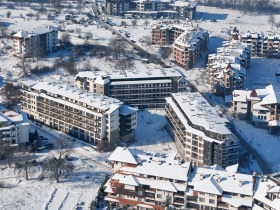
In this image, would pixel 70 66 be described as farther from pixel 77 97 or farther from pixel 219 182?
pixel 219 182

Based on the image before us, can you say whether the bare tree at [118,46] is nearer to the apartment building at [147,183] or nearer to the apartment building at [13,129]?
the apartment building at [13,129]

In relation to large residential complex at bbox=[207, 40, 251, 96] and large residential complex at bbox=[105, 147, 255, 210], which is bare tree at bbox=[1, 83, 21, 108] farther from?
large residential complex at bbox=[207, 40, 251, 96]

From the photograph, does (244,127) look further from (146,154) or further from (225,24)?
(225,24)

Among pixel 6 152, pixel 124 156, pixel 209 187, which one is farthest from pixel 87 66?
pixel 209 187

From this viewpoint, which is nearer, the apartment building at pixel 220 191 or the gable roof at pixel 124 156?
the apartment building at pixel 220 191

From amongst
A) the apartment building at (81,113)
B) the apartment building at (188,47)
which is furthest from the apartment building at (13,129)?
the apartment building at (188,47)

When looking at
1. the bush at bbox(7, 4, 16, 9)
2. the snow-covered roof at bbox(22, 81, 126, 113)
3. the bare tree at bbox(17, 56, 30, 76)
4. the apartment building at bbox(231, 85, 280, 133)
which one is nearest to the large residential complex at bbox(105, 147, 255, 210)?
the snow-covered roof at bbox(22, 81, 126, 113)
